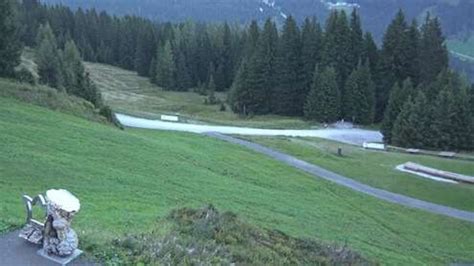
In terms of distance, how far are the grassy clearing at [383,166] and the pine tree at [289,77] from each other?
2696cm

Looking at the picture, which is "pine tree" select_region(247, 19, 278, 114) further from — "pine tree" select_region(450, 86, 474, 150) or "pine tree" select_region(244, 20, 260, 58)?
"pine tree" select_region(450, 86, 474, 150)

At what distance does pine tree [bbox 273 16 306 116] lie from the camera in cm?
9250

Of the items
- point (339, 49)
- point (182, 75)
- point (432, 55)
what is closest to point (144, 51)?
point (182, 75)

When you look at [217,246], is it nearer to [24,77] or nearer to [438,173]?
[438,173]

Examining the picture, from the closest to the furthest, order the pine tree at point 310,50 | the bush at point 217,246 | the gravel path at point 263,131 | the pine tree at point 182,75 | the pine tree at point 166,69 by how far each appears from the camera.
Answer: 1. the bush at point 217,246
2. the gravel path at point 263,131
3. the pine tree at point 310,50
4. the pine tree at point 166,69
5. the pine tree at point 182,75

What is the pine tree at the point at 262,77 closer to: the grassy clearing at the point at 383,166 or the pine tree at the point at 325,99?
the pine tree at the point at 325,99

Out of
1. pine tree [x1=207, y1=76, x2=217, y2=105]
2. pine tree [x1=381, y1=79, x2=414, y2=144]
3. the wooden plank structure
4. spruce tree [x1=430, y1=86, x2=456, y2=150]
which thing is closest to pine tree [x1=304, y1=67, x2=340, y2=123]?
pine tree [x1=381, y1=79, x2=414, y2=144]

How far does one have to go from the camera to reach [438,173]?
51.5 meters

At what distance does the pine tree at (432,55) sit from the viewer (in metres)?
90.4

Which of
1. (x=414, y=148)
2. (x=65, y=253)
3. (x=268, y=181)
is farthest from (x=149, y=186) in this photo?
(x=414, y=148)

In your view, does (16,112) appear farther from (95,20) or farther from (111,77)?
(95,20)

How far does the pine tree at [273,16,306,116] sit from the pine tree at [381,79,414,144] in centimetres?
1659

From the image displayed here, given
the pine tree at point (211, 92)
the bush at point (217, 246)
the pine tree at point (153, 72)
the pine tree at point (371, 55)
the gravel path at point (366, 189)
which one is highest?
the pine tree at point (371, 55)

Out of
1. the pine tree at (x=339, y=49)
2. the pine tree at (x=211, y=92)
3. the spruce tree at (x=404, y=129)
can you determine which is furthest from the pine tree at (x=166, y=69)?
the spruce tree at (x=404, y=129)
